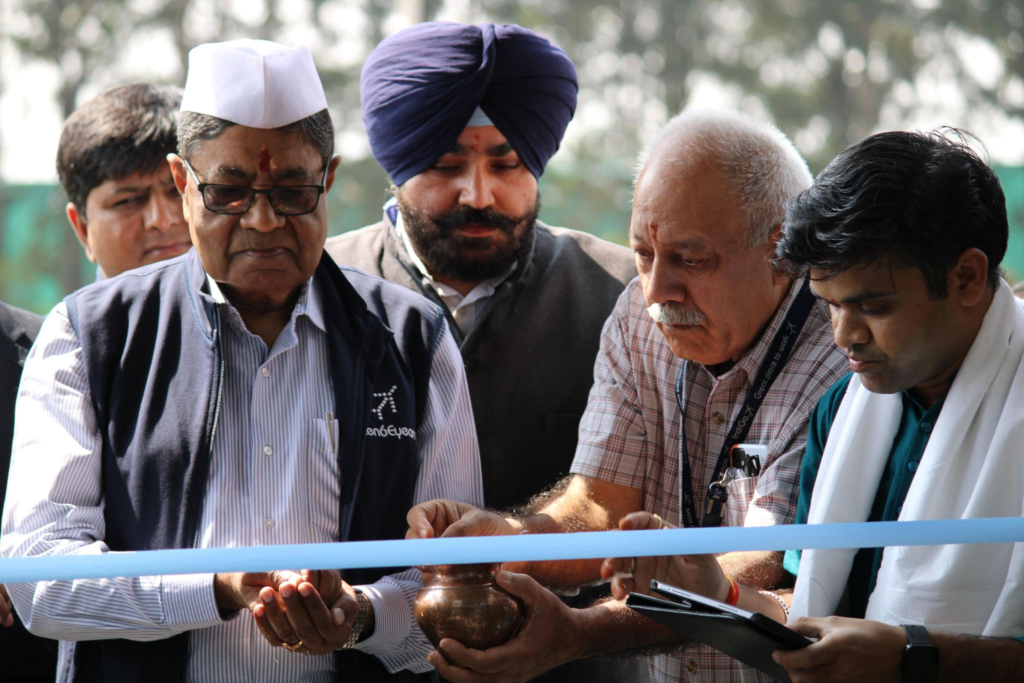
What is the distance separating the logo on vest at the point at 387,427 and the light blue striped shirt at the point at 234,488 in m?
0.08

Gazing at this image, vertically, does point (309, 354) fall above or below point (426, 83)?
below

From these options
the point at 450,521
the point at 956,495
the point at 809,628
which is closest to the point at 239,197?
the point at 450,521

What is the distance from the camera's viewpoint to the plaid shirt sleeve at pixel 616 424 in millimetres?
3014

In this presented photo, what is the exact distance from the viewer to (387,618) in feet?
7.83

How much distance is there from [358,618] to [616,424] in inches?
38.7

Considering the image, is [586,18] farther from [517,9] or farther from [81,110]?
[81,110]

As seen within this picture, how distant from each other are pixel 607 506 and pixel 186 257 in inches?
49.2

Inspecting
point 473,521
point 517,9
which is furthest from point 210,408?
point 517,9

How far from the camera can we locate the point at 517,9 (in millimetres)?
16547

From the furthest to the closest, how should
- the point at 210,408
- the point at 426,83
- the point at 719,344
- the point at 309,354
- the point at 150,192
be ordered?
the point at 150,192, the point at 426,83, the point at 719,344, the point at 309,354, the point at 210,408

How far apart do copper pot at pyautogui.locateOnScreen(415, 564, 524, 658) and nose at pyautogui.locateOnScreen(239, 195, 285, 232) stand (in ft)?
2.77

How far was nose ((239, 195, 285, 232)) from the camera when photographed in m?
2.54

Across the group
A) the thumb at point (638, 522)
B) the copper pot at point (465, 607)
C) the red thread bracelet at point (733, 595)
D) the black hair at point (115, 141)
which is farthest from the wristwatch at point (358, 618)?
the black hair at point (115, 141)

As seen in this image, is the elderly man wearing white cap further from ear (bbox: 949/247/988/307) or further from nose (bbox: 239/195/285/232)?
ear (bbox: 949/247/988/307)
